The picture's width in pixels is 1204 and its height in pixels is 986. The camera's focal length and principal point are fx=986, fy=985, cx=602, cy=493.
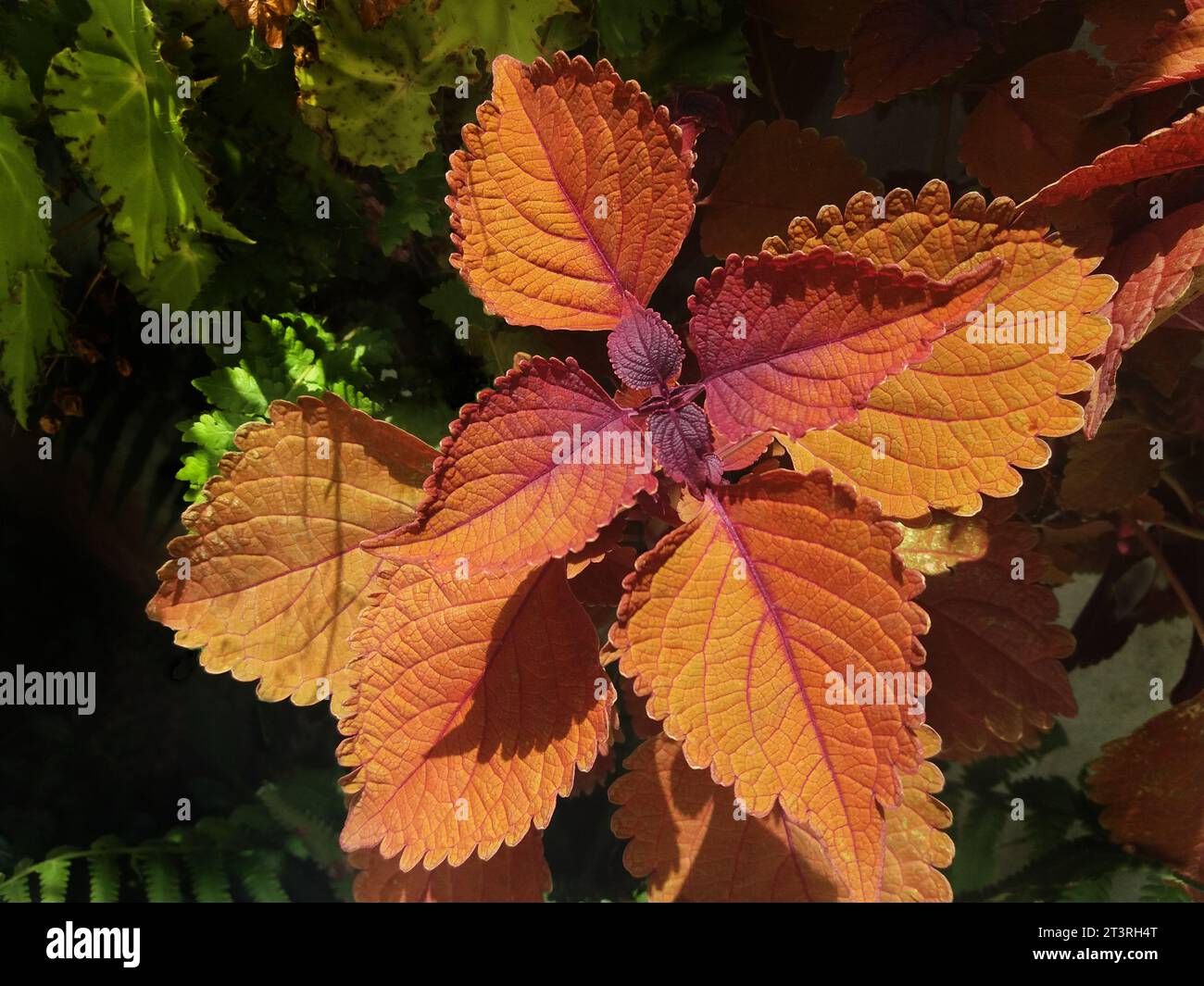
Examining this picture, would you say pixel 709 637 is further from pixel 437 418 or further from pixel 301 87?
pixel 301 87

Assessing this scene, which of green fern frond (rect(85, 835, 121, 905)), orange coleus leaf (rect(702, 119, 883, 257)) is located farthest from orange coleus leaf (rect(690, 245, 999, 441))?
green fern frond (rect(85, 835, 121, 905))

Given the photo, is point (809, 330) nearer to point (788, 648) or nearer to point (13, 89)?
point (788, 648)

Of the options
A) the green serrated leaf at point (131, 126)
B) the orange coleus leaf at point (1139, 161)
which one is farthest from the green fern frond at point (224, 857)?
the orange coleus leaf at point (1139, 161)

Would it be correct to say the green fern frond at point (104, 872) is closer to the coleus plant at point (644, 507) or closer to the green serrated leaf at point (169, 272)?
the coleus plant at point (644, 507)

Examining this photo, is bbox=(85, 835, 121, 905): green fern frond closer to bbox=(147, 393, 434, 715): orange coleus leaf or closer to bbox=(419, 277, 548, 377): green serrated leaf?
bbox=(147, 393, 434, 715): orange coleus leaf

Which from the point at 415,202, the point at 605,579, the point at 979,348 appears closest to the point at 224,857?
the point at 605,579
